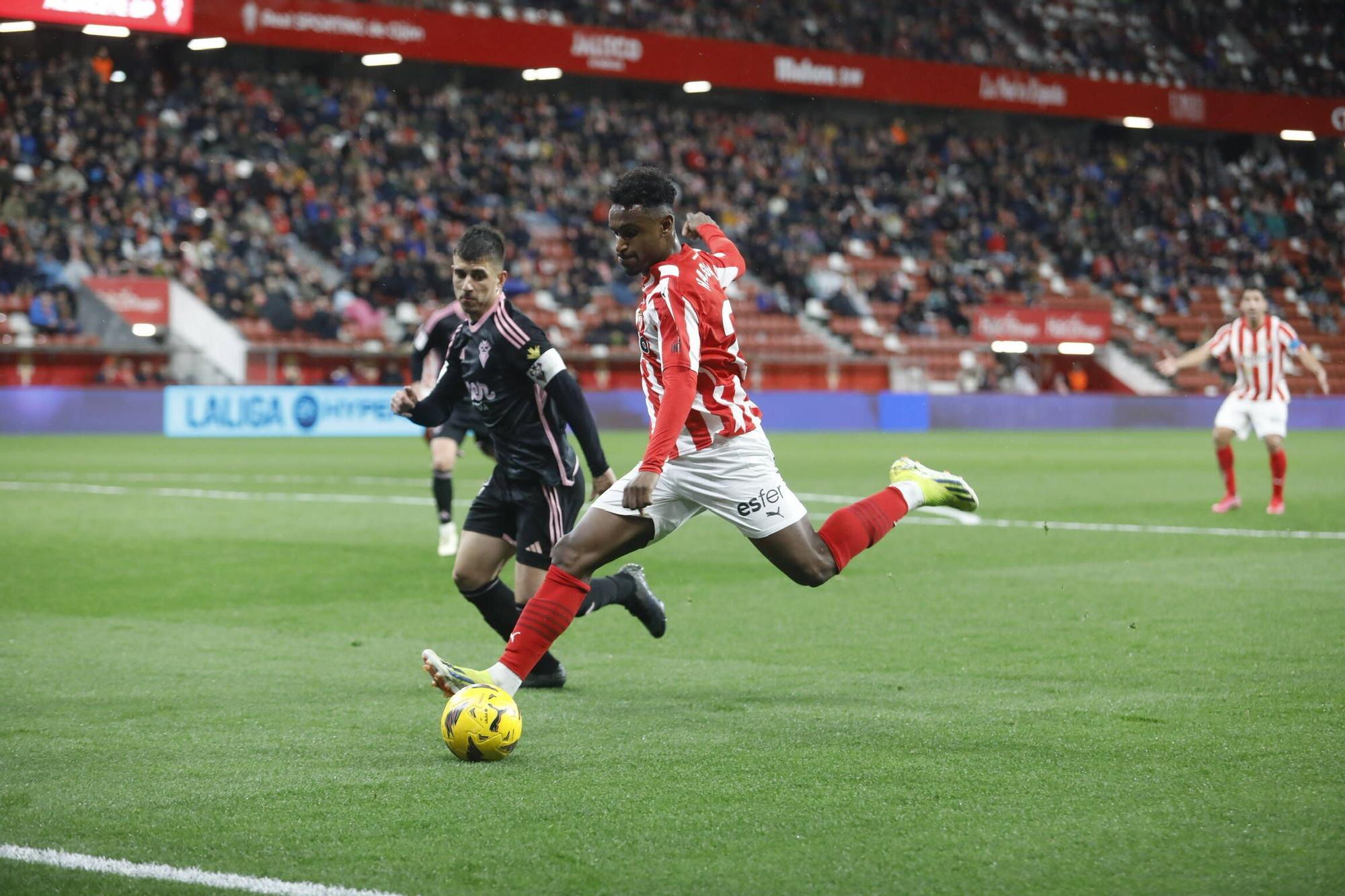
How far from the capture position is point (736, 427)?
5.92 m

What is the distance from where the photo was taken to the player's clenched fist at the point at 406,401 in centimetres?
679

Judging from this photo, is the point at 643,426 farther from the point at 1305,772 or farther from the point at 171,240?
the point at 1305,772

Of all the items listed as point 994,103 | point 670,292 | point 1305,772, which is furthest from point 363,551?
point 994,103

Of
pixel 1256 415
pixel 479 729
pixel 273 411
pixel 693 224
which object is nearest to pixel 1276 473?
pixel 1256 415

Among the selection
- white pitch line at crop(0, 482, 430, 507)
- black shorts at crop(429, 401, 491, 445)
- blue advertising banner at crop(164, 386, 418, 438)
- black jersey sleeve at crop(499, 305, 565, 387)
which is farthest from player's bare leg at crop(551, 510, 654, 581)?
blue advertising banner at crop(164, 386, 418, 438)

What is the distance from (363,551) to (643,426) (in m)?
23.6

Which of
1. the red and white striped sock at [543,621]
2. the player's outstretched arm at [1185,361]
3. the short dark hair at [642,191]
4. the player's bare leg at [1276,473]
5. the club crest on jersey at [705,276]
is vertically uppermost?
the short dark hair at [642,191]

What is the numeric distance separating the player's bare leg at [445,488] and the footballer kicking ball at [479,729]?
6622 millimetres

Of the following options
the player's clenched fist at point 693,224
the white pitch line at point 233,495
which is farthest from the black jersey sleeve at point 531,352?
the white pitch line at point 233,495

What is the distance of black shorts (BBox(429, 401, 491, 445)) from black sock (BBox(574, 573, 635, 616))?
315cm

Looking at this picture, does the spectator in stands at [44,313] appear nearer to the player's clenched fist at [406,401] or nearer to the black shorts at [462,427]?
the black shorts at [462,427]

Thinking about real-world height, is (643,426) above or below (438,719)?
below

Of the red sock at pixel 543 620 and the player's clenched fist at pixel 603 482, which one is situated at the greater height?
the player's clenched fist at pixel 603 482

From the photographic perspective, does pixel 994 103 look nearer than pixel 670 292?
No
